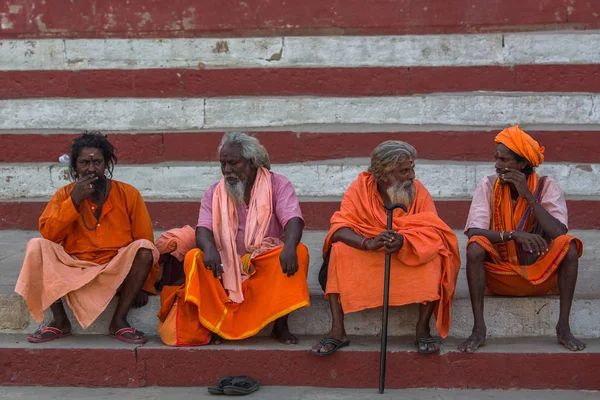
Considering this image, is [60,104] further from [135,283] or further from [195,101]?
[135,283]

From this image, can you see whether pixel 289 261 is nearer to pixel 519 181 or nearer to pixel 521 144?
pixel 519 181

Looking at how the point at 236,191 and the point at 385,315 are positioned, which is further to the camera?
the point at 236,191

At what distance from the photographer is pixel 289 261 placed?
5250mm

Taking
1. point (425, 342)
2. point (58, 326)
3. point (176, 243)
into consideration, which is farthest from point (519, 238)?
point (58, 326)

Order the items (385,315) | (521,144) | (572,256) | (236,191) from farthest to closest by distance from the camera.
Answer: (236,191) < (521,144) < (572,256) < (385,315)

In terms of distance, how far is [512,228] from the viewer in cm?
546

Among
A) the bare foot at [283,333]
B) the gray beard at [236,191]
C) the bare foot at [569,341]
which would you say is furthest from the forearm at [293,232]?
the bare foot at [569,341]

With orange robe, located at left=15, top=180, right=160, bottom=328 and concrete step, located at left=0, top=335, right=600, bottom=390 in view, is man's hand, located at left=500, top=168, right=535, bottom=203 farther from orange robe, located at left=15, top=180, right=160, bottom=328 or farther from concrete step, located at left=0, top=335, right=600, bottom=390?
orange robe, located at left=15, top=180, right=160, bottom=328

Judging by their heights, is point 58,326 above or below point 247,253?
below

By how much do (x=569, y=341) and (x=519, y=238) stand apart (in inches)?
A: 25.1

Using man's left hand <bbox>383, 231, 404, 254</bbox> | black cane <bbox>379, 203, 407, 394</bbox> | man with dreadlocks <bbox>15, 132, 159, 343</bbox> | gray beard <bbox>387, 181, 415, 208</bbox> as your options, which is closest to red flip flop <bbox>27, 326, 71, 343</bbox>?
man with dreadlocks <bbox>15, 132, 159, 343</bbox>

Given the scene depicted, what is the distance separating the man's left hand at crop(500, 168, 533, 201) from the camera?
17.4 feet

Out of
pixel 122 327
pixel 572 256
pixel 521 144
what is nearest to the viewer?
pixel 572 256

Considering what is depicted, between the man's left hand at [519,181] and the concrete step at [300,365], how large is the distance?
85 cm
